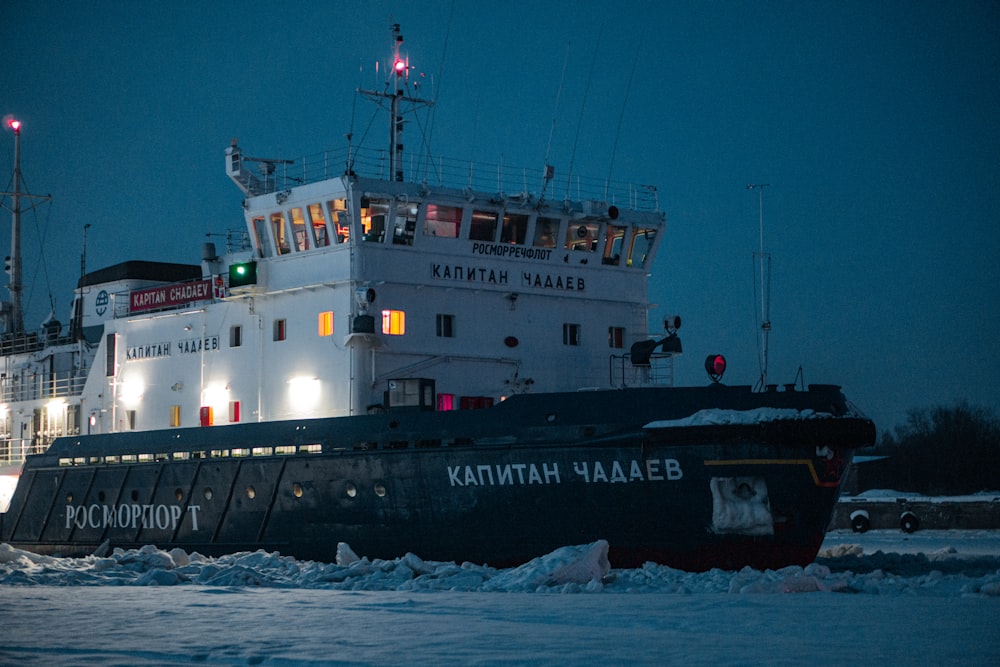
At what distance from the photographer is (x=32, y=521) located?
22.4m

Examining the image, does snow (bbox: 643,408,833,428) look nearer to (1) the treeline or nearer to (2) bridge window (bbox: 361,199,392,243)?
(2) bridge window (bbox: 361,199,392,243)

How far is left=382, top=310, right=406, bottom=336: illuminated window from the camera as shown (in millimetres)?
19000

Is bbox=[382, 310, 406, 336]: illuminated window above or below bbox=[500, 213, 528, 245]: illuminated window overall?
below

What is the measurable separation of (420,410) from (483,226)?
11.8 feet

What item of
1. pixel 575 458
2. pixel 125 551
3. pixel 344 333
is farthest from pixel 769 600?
pixel 125 551

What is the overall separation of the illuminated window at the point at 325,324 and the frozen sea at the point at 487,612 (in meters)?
3.44

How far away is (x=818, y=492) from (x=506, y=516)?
3.98m

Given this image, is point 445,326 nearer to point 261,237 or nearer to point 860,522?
point 261,237

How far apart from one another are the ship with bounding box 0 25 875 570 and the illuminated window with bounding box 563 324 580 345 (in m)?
0.03

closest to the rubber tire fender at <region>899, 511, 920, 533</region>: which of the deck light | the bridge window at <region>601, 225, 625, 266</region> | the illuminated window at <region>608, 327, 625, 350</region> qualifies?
the illuminated window at <region>608, 327, 625, 350</region>

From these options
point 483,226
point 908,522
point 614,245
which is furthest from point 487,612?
point 908,522

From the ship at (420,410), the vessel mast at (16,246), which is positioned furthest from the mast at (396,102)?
the vessel mast at (16,246)

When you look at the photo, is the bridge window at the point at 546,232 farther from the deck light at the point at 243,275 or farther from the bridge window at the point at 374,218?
the deck light at the point at 243,275

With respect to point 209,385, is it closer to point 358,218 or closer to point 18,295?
point 358,218
